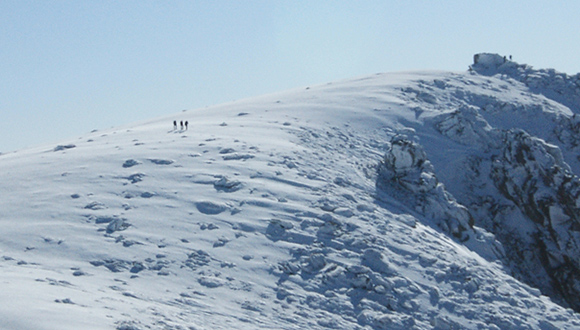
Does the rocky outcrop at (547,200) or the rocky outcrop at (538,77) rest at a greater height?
the rocky outcrop at (538,77)

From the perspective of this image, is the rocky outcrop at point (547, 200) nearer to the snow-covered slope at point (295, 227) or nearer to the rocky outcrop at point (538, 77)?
the snow-covered slope at point (295, 227)

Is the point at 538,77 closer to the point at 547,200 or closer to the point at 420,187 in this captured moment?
the point at 547,200

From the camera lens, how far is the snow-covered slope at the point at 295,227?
14617mm

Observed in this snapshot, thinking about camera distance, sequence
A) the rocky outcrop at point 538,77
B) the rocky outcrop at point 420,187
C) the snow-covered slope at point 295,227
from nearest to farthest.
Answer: the snow-covered slope at point 295,227 < the rocky outcrop at point 420,187 < the rocky outcrop at point 538,77

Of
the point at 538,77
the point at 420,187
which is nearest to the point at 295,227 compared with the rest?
the point at 420,187

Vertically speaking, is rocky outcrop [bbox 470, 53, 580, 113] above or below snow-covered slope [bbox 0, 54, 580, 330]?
above

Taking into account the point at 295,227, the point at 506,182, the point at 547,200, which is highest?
the point at 295,227

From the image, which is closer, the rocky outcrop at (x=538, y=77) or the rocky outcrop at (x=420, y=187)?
the rocky outcrop at (x=420, y=187)

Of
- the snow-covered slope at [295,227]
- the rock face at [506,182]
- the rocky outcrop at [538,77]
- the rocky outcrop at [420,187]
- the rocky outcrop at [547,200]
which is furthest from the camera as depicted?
the rocky outcrop at [538,77]

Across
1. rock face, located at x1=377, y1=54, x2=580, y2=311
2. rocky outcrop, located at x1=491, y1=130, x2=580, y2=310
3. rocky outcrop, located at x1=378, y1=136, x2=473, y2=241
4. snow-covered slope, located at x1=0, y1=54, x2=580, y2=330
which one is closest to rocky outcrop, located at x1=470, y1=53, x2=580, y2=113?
rock face, located at x1=377, y1=54, x2=580, y2=311

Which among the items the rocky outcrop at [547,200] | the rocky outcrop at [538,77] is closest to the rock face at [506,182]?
the rocky outcrop at [547,200]

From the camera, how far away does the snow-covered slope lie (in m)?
14.6

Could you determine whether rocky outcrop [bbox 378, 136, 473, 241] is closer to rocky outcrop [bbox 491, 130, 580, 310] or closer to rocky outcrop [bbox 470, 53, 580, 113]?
rocky outcrop [bbox 491, 130, 580, 310]

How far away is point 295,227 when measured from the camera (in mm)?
19141
